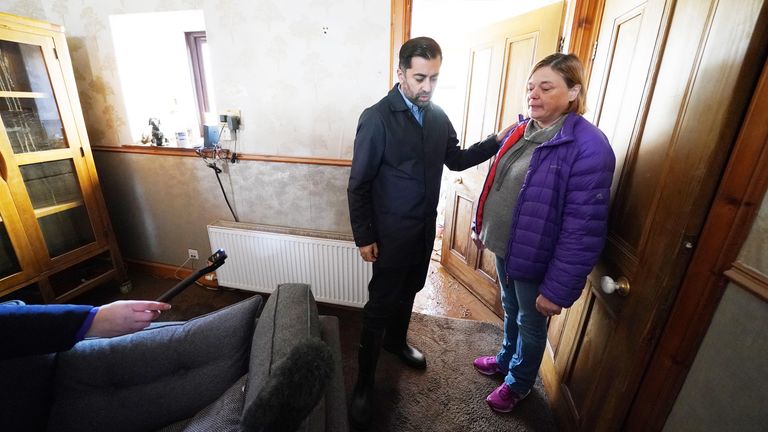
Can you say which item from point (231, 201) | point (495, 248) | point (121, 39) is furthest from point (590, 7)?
point (121, 39)

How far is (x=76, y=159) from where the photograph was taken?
1.94 metres

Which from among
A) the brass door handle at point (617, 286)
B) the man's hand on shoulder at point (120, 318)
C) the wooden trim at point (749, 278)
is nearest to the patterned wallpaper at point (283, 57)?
the man's hand on shoulder at point (120, 318)

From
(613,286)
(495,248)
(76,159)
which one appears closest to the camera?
(613,286)

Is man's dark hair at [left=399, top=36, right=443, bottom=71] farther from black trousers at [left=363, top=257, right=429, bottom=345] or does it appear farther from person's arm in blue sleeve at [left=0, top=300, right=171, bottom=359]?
person's arm in blue sleeve at [left=0, top=300, right=171, bottom=359]

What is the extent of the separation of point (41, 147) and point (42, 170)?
0.45 ft

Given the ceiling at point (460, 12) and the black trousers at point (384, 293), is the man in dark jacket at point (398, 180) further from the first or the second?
the ceiling at point (460, 12)

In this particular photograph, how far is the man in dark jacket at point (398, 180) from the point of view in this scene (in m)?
1.15

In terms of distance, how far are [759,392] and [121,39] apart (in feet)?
10.5

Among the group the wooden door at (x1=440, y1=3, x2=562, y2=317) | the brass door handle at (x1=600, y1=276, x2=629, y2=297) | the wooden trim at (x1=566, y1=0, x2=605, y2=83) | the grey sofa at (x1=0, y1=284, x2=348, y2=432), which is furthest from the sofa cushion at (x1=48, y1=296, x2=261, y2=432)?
the wooden trim at (x1=566, y1=0, x2=605, y2=83)

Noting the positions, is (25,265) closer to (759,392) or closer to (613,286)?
(613,286)

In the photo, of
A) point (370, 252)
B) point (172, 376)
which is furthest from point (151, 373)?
point (370, 252)

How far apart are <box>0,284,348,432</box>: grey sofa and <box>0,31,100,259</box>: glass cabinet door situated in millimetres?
1444

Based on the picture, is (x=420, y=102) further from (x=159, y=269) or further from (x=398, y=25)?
(x=159, y=269)

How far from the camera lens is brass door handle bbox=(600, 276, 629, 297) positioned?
2.79 feet
